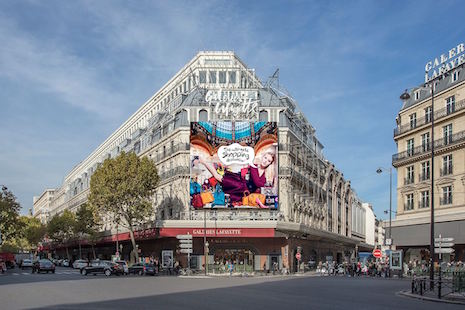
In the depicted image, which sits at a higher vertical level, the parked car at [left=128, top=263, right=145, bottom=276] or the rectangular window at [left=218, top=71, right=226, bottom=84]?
the rectangular window at [left=218, top=71, right=226, bottom=84]

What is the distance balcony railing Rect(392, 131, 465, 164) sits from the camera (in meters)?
52.3

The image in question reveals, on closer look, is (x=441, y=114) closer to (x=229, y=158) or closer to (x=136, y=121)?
(x=229, y=158)

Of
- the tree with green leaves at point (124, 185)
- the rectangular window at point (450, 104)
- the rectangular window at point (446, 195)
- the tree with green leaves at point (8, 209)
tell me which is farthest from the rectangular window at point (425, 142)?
the tree with green leaves at point (8, 209)

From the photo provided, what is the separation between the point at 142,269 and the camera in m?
56.4

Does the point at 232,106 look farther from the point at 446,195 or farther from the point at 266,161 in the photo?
the point at 446,195

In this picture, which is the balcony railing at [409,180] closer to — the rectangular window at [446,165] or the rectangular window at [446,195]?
the rectangular window at [446,165]

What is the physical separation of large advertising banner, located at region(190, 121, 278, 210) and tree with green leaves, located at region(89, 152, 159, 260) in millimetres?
5177

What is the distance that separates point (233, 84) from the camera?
75500 millimetres

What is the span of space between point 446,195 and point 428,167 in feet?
14.5

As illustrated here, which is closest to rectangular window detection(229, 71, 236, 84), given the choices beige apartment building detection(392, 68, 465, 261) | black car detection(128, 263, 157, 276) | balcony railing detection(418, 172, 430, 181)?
beige apartment building detection(392, 68, 465, 261)

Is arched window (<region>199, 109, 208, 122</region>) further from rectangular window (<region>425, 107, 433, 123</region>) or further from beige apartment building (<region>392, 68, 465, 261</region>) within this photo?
rectangular window (<region>425, 107, 433, 123</region>)

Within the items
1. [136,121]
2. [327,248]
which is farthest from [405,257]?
[136,121]

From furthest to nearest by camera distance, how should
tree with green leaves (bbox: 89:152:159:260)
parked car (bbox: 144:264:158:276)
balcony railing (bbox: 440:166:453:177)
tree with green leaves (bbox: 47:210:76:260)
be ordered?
tree with green leaves (bbox: 47:210:76:260) < tree with green leaves (bbox: 89:152:159:260) < parked car (bbox: 144:264:158:276) < balcony railing (bbox: 440:166:453:177)

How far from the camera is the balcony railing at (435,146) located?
5234 cm
